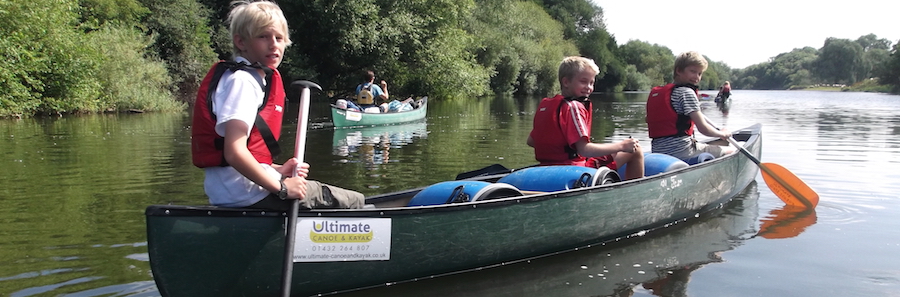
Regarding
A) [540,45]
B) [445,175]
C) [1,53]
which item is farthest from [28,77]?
[540,45]

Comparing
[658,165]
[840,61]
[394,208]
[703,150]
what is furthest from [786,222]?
[840,61]

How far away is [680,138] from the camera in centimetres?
653

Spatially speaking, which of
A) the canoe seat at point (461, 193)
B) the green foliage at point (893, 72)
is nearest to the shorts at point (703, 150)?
the canoe seat at point (461, 193)

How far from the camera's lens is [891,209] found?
6484mm

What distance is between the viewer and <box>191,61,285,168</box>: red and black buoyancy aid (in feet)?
9.51

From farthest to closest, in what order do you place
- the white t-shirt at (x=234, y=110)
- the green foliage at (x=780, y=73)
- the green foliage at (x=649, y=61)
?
the green foliage at (x=780, y=73) < the green foliage at (x=649, y=61) < the white t-shirt at (x=234, y=110)

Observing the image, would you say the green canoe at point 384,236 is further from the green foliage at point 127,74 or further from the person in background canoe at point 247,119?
the green foliage at point 127,74

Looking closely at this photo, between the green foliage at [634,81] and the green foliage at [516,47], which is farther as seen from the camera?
the green foliage at [634,81]

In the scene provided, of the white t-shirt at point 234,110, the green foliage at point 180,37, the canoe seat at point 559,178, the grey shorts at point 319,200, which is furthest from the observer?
the green foliage at point 180,37

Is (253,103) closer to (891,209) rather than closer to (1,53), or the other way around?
(891,209)

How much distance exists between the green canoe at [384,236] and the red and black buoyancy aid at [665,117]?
1.04 metres

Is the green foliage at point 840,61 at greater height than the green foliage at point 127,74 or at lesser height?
greater

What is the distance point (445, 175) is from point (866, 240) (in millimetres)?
4486

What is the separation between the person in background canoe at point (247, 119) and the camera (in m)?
2.81
